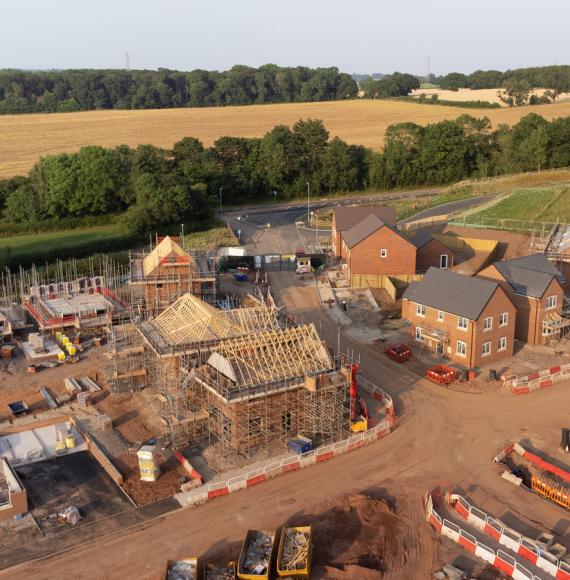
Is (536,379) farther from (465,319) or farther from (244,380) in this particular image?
(244,380)

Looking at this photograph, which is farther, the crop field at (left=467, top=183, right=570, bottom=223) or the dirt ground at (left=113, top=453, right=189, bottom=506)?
the crop field at (left=467, top=183, right=570, bottom=223)

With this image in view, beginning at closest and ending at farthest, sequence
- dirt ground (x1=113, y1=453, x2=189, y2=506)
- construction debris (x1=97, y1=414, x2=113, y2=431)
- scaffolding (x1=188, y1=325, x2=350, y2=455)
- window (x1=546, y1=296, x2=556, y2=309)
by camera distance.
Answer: dirt ground (x1=113, y1=453, x2=189, y2=506)
scaffolding (x1=188, y1=325, x2=350, y2=455)
construction debris (x1=97, y1=414, x2=113, y2=431)
window (x1=546, y1=296, x2=556, y2=309)

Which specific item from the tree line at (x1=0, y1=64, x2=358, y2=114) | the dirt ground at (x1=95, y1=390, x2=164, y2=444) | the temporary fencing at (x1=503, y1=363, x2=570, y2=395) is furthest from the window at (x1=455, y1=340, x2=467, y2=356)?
the tree line at (x1=0, y1=64, x2=358, y2=114)

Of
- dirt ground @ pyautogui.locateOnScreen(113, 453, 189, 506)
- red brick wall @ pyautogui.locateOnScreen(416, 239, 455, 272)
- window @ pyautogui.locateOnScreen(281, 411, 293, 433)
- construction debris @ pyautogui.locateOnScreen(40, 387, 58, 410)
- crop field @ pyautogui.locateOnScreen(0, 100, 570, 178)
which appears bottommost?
dirt ground @ pyautogui.locateOnScreen(113, 453, 189, 506)

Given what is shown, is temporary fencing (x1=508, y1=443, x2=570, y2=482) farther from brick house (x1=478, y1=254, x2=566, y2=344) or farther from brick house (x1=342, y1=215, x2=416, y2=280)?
brick house (x1=342, y1=215, x2=416, y2=280)

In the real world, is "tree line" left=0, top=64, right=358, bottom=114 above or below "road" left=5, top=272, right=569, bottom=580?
above

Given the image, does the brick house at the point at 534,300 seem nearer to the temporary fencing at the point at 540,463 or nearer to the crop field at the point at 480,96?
the temporary fencing at the point at 540,463

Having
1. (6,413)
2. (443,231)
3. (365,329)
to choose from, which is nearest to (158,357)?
(6,413)
